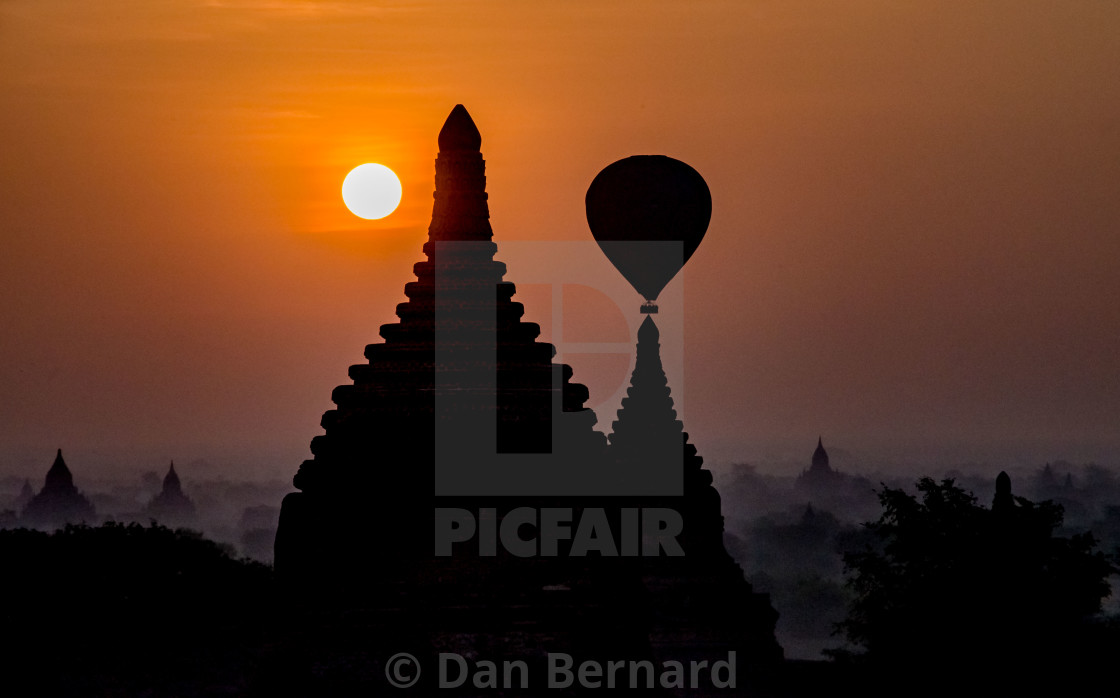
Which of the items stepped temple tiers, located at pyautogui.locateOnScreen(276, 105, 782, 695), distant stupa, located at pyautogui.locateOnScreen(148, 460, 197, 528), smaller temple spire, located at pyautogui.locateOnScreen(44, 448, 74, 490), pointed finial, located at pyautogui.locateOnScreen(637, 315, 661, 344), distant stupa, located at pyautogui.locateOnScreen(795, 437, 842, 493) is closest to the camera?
stepped temple tiers, located at pyautogui.locateOnScreen(276, 105, 782, 695)

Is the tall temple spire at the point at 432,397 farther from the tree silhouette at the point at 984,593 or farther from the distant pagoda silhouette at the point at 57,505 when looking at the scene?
the distant pagoda silhouette at the point at 57,505

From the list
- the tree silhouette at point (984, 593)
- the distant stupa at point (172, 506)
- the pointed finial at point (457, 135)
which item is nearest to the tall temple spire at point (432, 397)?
the pointed finial at point (457, 135)

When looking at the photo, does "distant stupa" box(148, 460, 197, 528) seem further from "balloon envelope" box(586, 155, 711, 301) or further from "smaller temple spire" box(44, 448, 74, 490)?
"balloon envelope" box(586, 155, 711, 301)

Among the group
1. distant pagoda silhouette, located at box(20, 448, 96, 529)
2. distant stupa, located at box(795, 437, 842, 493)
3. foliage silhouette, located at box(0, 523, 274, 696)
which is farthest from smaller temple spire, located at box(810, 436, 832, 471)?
foliage silhouette, located at box(0, 523, 274, 696)

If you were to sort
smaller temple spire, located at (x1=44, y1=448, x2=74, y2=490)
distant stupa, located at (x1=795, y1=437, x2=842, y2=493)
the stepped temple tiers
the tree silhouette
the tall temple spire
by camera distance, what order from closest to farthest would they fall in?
1. the stepped temple tiers
2. the tall temple spire
3. the tree silhouette
4. smaller temple spire, located at (x1=44, y1=448, x2=74, y2=490)
5. distant stupa, located at (x1=795, y1=437, x2=842, y2=493)

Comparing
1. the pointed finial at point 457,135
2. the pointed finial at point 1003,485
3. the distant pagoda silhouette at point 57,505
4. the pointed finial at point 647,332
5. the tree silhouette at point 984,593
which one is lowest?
the tree silhouette at point 984,593

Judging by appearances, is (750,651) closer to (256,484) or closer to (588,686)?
(588,686)
